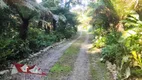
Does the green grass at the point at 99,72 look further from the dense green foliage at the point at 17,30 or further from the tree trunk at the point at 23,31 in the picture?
the tree trunk at the point at 23,31

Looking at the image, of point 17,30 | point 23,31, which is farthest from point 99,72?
point 17,30

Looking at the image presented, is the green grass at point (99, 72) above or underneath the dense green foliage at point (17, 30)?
underneath

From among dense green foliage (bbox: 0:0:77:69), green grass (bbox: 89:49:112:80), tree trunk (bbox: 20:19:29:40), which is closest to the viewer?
green grass (bbox: 89:49:112:80)

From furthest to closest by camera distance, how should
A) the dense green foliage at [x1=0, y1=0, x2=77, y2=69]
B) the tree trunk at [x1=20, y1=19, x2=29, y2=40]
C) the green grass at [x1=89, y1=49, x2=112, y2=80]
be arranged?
1. the tree trunk at [x1=20, y1=19, x2=29, y2=40]
2. the dense green foliage at [x1=0, y1=0, x2=77, y2=69]
3. the green grass at [x1=89, y1=49, x2=112, y2=80]

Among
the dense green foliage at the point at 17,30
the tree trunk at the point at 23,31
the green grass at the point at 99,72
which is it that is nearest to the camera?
the green grass at the point at 99,72

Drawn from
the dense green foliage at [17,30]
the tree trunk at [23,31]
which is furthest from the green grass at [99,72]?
the tree trunk at [23,31]

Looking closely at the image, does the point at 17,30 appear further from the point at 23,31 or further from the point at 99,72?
the point at 99,72

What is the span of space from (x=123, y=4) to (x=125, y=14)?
536 mm

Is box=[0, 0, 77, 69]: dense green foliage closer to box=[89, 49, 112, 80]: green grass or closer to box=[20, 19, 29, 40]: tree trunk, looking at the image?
box=[20, 19, 29, 40]: tree trunk

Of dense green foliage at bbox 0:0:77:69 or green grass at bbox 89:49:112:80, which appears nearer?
green grass at bbox 89:49:112:80

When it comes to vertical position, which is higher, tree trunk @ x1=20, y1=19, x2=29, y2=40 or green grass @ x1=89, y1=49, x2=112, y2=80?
tree trunk @ x1=20, y1=19, x2=29, y2=40

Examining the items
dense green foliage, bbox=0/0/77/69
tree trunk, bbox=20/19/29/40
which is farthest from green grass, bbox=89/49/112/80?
tree trunk, bbox=20/19/29/40

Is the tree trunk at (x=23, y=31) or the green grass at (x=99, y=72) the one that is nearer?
the green grass at (x=99, y=72)

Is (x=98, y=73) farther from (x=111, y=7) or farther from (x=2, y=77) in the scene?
(x=111, y=7)
